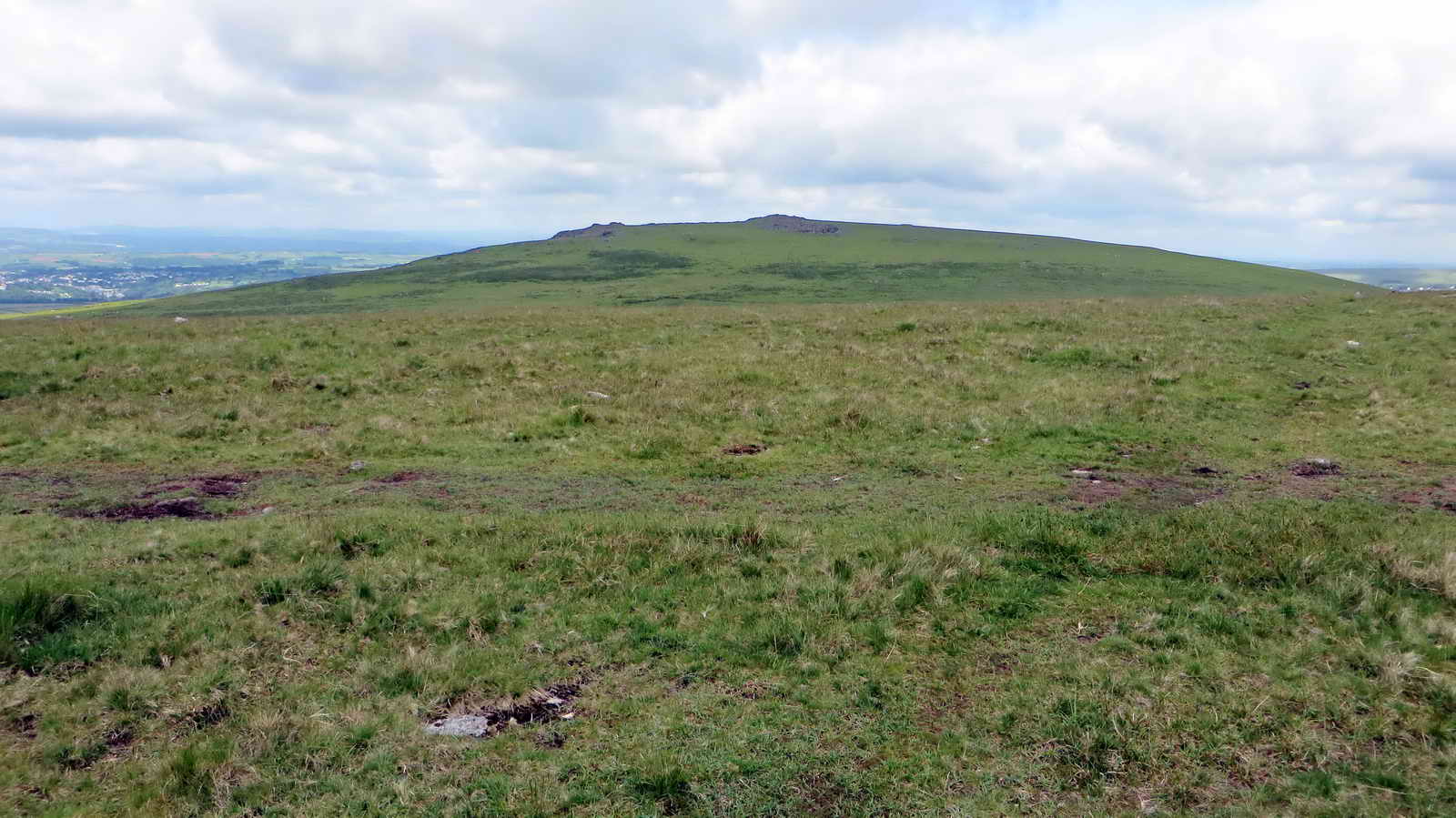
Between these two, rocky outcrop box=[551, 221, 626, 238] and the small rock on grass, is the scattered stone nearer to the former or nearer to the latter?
the small rock on grass

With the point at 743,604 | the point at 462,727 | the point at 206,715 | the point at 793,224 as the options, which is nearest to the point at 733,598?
the point at 743,604

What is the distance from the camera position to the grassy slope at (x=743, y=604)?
591 centimetres

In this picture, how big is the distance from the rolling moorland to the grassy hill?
5047cm

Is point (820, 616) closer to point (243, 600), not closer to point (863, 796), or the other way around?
point (863, 796)

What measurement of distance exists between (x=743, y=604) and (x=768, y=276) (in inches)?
3523

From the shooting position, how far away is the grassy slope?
19.4 feet

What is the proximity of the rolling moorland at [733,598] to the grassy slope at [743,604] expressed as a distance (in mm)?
46

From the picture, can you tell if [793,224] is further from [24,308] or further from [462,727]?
[462,727]

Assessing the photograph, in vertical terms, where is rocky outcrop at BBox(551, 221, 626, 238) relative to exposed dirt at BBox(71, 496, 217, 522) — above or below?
above

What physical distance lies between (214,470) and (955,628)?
1443 cm

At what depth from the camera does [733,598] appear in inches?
356

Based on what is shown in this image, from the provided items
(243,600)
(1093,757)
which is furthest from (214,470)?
(1093,757)

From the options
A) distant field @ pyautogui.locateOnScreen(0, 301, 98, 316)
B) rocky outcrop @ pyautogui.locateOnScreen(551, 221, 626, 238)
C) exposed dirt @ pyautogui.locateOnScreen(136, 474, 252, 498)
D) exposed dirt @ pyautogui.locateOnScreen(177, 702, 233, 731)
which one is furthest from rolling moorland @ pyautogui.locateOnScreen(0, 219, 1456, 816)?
rocky outcrop @ pyautogui.locateOnScreen(551, 221, 626, 238)

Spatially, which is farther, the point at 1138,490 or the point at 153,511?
the point at 1138,490
